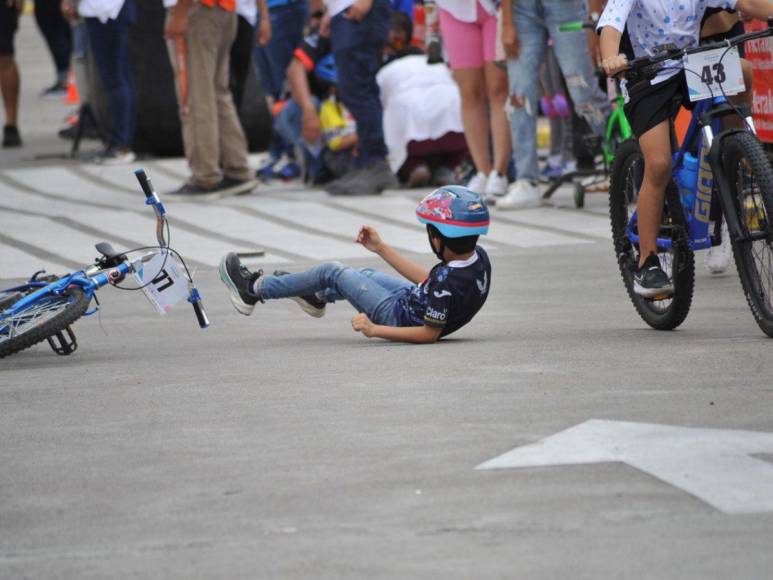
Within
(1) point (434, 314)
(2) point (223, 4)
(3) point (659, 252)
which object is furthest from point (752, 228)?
(2) point (223, 4)

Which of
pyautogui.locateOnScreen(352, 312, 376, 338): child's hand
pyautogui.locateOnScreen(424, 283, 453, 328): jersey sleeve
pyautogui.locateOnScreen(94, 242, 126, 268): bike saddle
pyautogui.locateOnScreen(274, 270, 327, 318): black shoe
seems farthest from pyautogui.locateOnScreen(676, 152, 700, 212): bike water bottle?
pyautogui.locateOnScreen(94, 242, 126, 268): bike saddle

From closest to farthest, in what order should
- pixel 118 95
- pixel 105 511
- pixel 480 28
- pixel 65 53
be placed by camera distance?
pixel 105 511 < pixel 480 28 < pixel 118 95 < pixel 65 53

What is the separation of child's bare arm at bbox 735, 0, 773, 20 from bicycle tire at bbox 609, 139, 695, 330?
762 mm

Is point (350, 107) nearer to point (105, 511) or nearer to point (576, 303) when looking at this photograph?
point (576, 303)

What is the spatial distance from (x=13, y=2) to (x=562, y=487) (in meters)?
12.8

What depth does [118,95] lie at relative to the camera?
607 inches

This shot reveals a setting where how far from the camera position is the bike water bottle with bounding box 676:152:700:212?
24.0 ft

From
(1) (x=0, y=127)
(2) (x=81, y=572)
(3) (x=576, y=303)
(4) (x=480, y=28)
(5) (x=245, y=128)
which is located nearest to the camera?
(2) (x=81, y=572)

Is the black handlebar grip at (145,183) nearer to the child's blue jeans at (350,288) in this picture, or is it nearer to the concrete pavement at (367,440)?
the concrete pavement at (367,440)

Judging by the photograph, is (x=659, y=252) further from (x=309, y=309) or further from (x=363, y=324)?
(x=309, y=309)

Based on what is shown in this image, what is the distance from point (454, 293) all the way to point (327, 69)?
743 centimetres

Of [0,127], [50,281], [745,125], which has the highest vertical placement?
[745,125]

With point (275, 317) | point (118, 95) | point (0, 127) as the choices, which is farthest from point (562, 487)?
point (0, 127)

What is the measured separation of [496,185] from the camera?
513 inches
